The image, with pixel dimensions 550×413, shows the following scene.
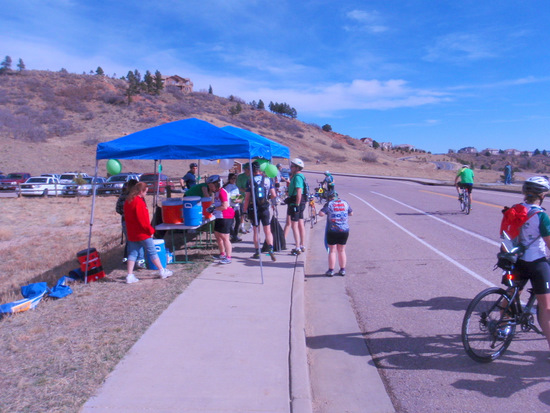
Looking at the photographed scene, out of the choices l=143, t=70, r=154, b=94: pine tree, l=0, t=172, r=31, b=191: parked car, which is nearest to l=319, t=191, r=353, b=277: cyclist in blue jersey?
l=0, t=172, r=31, b=191: parked car

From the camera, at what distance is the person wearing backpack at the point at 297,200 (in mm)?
8578

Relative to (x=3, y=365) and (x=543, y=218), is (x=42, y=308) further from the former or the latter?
(x=543, y=218)

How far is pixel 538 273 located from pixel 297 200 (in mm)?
4938

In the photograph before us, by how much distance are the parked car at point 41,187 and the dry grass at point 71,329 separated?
1751 cm

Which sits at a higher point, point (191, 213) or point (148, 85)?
point (148, 85)

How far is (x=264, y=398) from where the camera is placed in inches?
145

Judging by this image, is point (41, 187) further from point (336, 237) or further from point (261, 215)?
point (336, 237)

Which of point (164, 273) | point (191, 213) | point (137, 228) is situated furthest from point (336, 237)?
point (137, 228)

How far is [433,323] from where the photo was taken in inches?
214

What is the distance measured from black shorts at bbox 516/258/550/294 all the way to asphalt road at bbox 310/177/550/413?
0.77 meters

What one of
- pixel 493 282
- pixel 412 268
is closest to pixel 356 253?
pixel 412 268

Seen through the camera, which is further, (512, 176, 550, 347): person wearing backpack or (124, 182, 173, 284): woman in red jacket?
(124, 182, 173, 284): woman in red jacket

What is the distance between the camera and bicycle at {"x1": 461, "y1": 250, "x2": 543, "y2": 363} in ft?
14.1

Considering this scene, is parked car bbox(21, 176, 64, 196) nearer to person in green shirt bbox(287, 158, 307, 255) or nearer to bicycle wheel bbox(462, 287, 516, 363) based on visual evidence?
person in green shirt bbox(287, 158, 307, 255)
